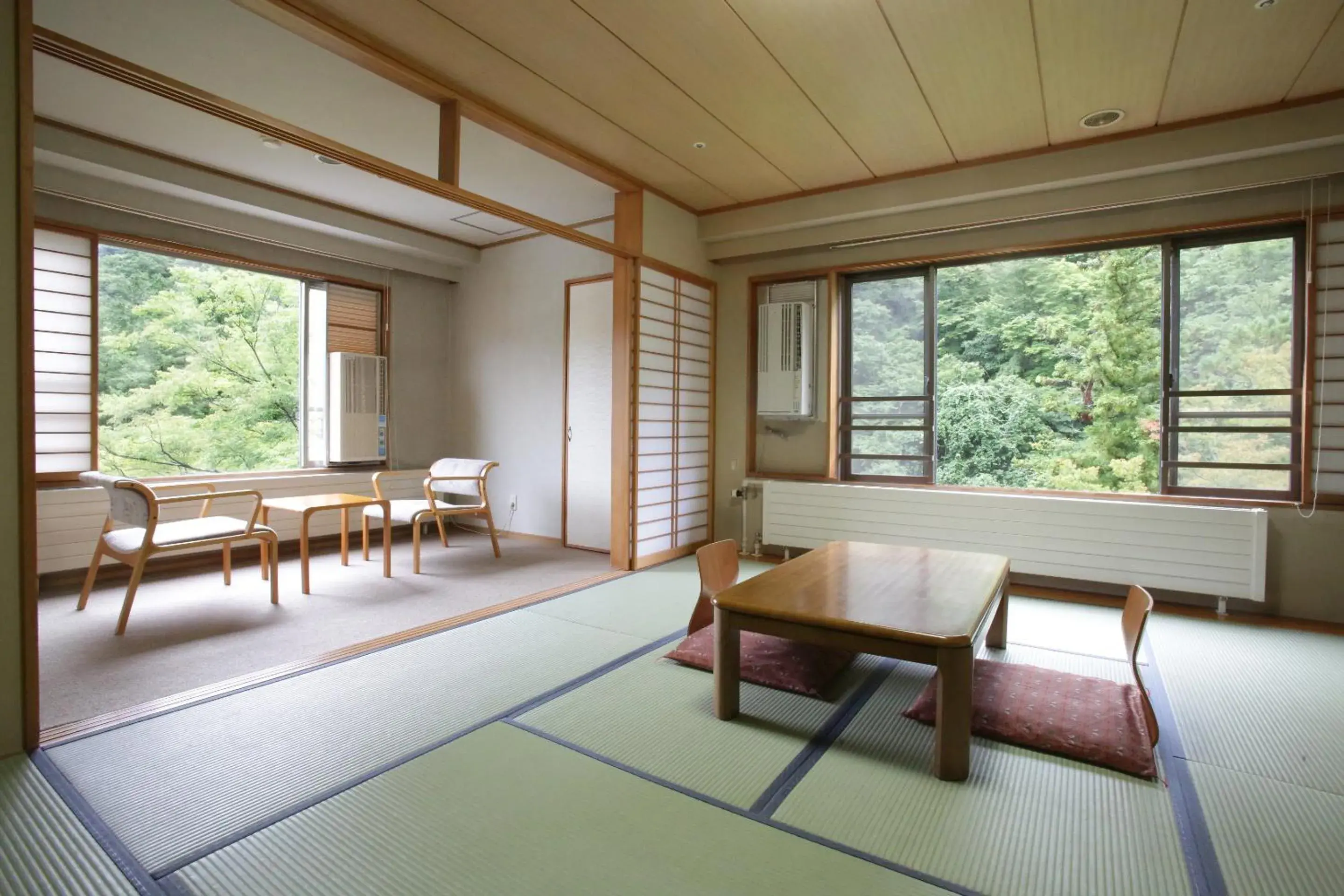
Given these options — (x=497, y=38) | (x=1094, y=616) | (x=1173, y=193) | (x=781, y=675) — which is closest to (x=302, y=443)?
(x=497, y=38)

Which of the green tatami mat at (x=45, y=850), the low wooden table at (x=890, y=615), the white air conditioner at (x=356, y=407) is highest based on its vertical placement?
the white air conditioner at (x=356, y=407)

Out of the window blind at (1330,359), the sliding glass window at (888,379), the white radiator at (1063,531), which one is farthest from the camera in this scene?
the sliding glass window at (888,379)

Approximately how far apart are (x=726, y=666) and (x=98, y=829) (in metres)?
1.81

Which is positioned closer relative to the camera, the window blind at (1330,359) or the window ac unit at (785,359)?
the window blind at (1330,359)

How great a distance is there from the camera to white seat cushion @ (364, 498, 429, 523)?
15.5 feet

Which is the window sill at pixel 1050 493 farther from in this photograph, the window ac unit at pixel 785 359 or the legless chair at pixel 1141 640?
the legless chair at pixel 1141 640

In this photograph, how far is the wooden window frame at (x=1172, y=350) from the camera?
3645 mm

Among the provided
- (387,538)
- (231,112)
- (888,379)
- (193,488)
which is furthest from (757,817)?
(193,488)

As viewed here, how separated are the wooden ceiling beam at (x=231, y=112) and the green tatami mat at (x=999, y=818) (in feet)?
9.76

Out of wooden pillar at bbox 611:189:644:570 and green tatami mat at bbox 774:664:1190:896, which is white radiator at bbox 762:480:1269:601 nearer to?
wooden pillar at bbox 611:189:644:570

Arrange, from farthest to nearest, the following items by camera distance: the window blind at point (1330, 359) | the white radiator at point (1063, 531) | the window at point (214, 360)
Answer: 1. the window at point (214, 360)
2. the white radiator at point (1063, 531)
3. the window blind at point (1330, 359)

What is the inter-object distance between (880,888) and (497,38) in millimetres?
3332

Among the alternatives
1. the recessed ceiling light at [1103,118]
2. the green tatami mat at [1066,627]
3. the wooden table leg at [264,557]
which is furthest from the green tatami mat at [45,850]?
the recessed ceiling light at [1103,118]

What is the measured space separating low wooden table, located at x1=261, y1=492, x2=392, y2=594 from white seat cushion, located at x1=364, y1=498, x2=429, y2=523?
73 millimetres
